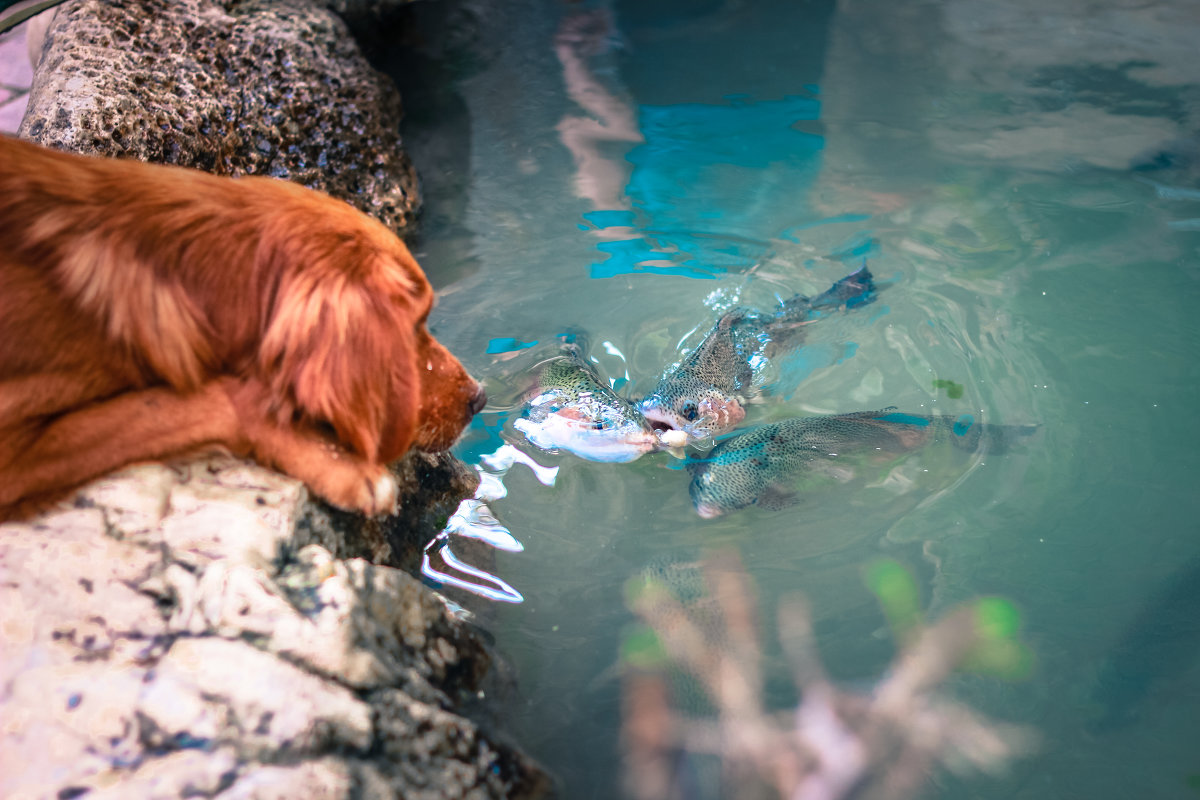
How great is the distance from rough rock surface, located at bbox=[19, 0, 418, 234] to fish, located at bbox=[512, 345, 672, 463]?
4.99 ft

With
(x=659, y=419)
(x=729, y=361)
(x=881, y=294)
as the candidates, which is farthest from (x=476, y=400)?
(x=881, y=294)

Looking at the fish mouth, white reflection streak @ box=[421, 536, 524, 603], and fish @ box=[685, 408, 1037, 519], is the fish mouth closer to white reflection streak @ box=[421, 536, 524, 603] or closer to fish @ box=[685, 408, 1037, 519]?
fish @ box=[685, 408, 1037, 519]

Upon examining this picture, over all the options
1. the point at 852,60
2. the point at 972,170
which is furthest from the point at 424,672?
the point at 852,60

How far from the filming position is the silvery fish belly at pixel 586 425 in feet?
10.4

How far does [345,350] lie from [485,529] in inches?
46.7

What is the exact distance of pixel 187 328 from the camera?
5.21ft

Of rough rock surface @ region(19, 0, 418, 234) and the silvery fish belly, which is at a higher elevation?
rough rock surface @ region(19, 0, 418, 234)

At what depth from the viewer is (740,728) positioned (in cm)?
213

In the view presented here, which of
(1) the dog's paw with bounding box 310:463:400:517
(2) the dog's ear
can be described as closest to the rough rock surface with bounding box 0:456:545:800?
(1) the dog's paw with bounding box 310:463:400:517

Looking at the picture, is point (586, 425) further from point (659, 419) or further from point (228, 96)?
point (228, 96)

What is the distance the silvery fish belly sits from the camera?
3.16 meters

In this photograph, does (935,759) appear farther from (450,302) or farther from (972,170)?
(972,170)

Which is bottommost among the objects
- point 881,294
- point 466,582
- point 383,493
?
point 881,294

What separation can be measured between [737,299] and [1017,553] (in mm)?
1869
